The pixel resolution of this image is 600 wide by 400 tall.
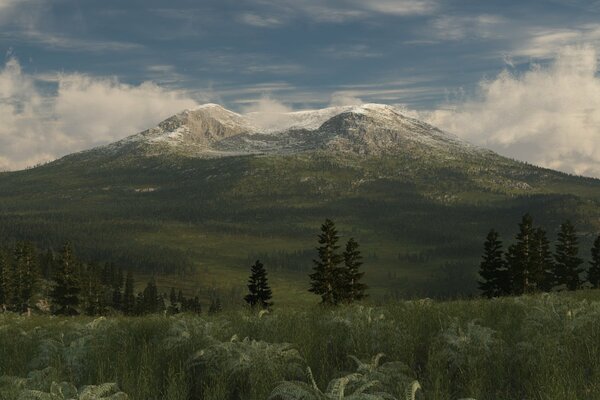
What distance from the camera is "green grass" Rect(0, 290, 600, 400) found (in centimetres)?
612

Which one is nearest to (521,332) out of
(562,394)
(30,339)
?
(562,394)

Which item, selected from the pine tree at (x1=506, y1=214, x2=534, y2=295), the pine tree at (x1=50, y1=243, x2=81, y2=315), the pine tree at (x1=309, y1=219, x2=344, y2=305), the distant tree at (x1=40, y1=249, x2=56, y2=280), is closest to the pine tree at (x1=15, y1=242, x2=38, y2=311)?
the pine tree at (x1=50, y1=243, x2=81, y2=315)

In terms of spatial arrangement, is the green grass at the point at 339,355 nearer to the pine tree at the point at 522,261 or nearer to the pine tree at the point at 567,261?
the pine tree at the point at 522,261

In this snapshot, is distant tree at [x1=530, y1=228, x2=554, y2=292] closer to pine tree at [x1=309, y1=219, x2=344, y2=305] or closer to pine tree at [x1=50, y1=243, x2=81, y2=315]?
pine tree at [x1=309, y1=219, x2=344, y2=305]

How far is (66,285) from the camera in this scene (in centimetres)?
8731

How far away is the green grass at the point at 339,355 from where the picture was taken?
241 inches

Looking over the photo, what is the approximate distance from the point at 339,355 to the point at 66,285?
9114cm

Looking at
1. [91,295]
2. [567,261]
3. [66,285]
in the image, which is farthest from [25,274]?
[567,261]

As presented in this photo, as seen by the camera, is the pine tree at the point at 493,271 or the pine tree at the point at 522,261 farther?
the pine tree at the point at 493,271

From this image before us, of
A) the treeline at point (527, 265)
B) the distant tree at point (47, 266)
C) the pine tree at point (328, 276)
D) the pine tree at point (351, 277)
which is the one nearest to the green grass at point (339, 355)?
the pine tree at point (328, 276)

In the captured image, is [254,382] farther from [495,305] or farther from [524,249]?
[524,249]

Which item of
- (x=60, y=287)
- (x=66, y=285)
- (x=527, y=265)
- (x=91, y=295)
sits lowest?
(x=91, y=295)

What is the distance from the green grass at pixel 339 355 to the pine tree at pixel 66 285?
85.0 metres

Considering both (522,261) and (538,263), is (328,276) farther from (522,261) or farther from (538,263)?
(538,263)
